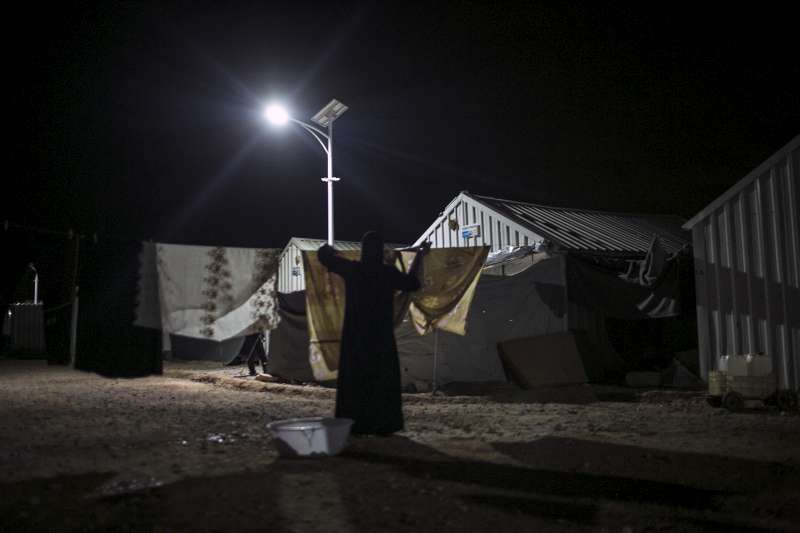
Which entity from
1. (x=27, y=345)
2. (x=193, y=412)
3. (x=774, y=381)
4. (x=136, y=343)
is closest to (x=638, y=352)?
(x=774, y=381)

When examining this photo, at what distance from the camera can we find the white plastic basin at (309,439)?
5.39m

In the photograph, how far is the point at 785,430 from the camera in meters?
6.96

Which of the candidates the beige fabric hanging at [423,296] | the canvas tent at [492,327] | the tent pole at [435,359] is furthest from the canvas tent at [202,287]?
the tent pole at [435,359]

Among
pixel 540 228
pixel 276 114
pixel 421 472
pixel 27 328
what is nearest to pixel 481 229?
pixel 540 228

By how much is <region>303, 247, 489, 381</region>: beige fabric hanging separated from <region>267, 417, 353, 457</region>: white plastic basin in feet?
13.4

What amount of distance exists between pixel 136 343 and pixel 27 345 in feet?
55.3

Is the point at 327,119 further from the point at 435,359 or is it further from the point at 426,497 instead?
the point at 426,497

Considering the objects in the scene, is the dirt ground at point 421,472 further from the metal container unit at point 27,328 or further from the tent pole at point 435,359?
the metal container unit at point 27,328

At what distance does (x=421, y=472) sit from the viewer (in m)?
5.07

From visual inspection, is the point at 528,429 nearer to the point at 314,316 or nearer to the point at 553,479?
the point at 553,479

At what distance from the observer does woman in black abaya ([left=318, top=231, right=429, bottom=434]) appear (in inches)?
259

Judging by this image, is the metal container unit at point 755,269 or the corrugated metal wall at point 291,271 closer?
the metal container unit at point 755,269

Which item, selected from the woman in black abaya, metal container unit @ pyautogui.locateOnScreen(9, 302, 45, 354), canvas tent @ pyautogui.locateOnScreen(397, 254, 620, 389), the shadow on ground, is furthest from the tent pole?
metal container unit @ pyautogui.locateOnScreen(9, 302, 45, 354)

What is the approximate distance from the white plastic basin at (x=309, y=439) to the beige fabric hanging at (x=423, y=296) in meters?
4.08
